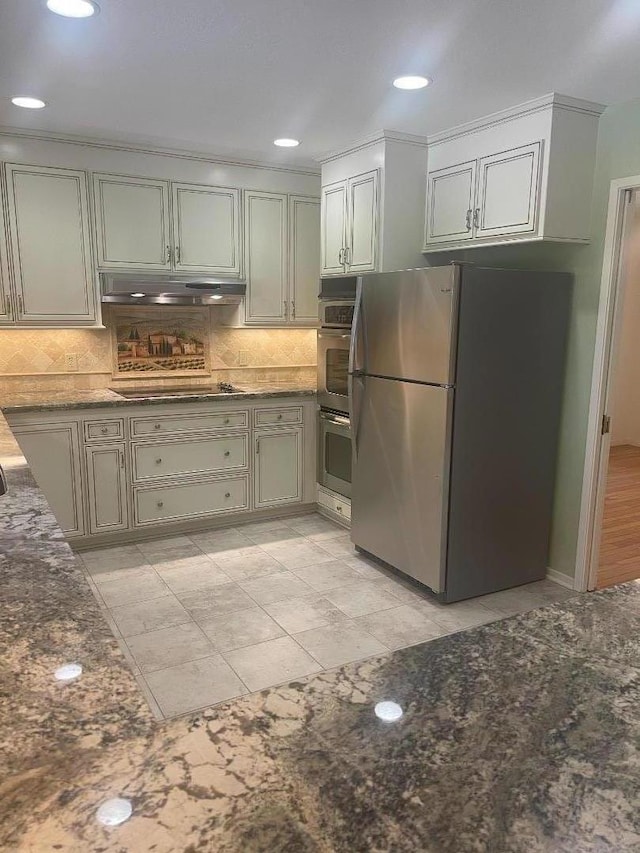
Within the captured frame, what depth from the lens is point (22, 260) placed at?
12.5 feet

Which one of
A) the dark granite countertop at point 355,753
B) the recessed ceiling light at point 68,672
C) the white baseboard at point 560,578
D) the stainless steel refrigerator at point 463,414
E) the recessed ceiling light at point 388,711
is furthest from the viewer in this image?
the white baseboard at point 560,578

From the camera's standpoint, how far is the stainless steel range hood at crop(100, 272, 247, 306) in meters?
4.02

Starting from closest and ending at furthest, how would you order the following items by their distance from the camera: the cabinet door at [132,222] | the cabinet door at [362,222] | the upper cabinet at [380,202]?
the upper cabinet at [380,202] < the cabinet door at [362,222] < the cabinet door at [132,222]

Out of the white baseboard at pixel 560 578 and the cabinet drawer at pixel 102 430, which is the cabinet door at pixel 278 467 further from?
the white baseboard at pixel 560 578

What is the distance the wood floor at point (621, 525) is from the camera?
12.1ft

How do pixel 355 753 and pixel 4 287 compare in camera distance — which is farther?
pixel 4 287

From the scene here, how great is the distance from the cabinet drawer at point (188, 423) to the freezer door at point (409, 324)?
3.47 ft

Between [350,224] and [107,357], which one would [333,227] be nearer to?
[350,224]

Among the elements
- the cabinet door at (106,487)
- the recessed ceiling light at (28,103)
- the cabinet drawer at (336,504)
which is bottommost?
the cabinet drawer at (336,504)

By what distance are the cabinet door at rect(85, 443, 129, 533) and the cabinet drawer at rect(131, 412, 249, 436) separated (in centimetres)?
17

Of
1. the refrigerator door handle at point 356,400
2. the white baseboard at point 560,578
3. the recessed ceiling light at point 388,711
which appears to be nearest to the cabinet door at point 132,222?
the refrigerator door handle at point 356,400

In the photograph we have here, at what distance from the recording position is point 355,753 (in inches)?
30.4

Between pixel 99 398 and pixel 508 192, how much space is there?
2.64 meters

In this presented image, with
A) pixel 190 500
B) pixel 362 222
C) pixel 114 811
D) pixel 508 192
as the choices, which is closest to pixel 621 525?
pixel 508 192
